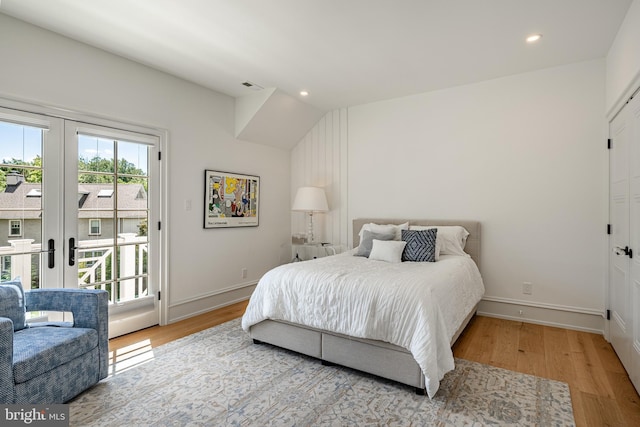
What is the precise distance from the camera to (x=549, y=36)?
2842 mm

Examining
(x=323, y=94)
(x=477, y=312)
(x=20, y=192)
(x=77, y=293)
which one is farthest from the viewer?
(x=323, y=94)

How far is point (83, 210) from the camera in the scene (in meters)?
2.99

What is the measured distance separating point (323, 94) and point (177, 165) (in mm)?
2012

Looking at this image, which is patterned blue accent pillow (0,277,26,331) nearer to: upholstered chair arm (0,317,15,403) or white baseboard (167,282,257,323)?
upholstered chair arm (0,317,15,403)

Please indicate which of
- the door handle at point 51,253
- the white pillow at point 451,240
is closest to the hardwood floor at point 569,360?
the white pillow at point 451,240

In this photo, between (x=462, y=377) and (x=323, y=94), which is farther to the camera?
(x=323, y=94)

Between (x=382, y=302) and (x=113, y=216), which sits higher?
(x=113, y=216)

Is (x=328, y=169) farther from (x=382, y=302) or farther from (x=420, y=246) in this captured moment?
(x=382, y=302)

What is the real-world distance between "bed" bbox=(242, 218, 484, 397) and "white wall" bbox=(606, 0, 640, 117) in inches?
73.4

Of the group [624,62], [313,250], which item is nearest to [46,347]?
[313,250]

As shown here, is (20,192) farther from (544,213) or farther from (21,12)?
(544,213)

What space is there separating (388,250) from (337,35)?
208 centimetres

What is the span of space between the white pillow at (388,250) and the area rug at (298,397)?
1.10 metres

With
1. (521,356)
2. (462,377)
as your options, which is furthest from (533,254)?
(462,377)
